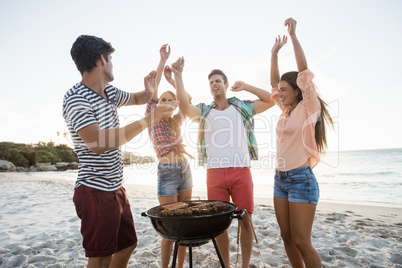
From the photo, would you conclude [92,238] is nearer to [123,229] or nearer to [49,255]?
[123,229]

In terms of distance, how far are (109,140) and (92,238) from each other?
81cm

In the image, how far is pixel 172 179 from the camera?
3.05 metres

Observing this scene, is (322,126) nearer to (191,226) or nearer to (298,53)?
(298,53)

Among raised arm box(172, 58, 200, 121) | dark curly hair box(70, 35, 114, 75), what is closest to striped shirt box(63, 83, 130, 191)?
dark curly hair box(70, 35, 114, 75)

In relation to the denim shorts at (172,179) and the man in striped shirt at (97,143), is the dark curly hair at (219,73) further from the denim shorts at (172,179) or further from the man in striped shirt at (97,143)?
the man in striped shirt at (97,143)

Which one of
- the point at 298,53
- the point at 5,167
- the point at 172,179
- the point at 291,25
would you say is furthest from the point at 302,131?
the point at 5,167

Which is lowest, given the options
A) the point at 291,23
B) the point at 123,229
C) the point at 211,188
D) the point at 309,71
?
the point at 123,229

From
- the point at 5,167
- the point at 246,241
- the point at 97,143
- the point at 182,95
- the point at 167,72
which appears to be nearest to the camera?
the point at 97,143

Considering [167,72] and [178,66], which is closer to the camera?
[178,66]

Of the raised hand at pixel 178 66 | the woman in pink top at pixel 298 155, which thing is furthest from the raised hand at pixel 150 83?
the woman in pink top at pixel 298 155

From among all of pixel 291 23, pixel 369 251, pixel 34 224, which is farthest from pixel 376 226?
pixel 34 224

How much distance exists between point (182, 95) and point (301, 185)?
1765 millimetres

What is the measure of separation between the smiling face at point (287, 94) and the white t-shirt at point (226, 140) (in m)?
0.65

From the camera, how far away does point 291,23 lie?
259 cm
